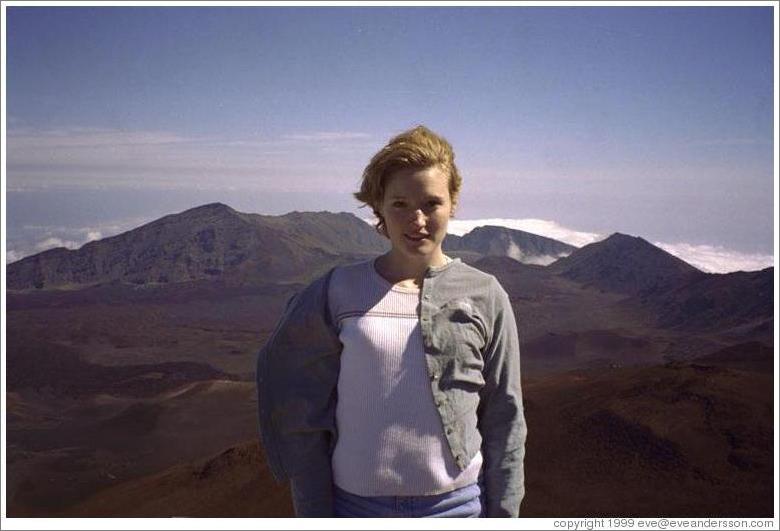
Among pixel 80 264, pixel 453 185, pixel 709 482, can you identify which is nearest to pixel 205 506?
pixel 709 482

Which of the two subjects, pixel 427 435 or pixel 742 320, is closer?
pixel 427 435

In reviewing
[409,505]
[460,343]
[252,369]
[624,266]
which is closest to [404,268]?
[460,343]

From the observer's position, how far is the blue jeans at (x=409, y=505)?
5.61 ft

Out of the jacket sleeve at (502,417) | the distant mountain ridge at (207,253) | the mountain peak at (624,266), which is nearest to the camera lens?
the jacket sleeve at (502,417)

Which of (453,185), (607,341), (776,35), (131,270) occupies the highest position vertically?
(776,35)

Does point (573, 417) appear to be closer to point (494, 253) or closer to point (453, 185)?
point (453, 185)

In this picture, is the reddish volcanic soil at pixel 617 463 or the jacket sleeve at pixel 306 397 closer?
the jacket sleeve at pixel 306 397

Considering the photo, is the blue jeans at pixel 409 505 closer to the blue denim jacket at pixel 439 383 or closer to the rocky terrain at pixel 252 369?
the blue denim jacket at pixel 439 383

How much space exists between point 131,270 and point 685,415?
39.8 ft

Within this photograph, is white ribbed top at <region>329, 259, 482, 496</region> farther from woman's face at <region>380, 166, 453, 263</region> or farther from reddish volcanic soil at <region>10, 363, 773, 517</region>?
reddish volcanic soil at <region>10, 363, 773, 517</region>

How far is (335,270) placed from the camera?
1.82 metres

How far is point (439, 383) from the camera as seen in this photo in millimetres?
1709

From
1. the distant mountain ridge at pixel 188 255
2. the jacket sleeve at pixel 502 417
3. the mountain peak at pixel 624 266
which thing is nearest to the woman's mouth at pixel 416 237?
the jacket sleeve at pixel 502 417

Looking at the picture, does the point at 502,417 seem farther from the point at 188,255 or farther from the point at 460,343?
the point at 188,255
